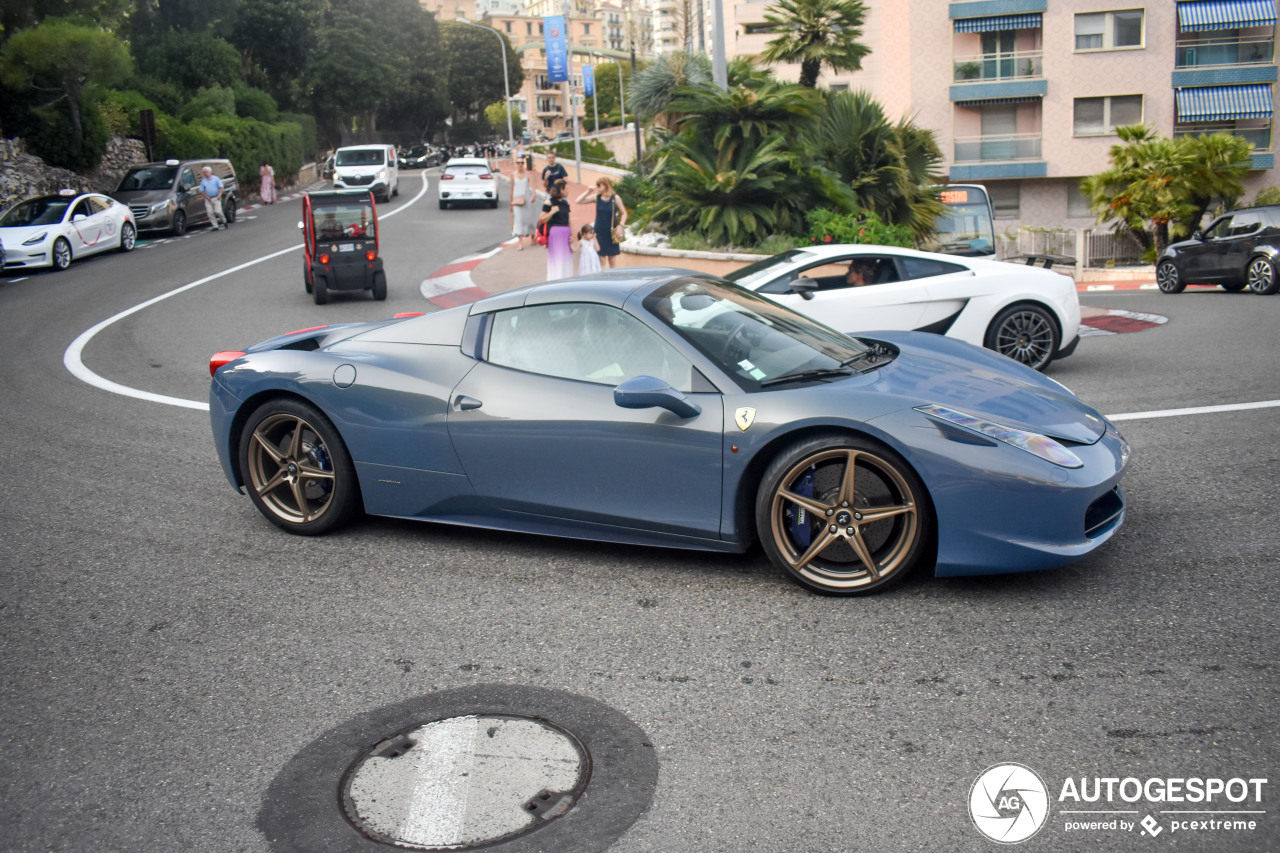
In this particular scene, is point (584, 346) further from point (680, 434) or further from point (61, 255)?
point (61, 255)

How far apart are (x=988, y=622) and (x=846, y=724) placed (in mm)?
999

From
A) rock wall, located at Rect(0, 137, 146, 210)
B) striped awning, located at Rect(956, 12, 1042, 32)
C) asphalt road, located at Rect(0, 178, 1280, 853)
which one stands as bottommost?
asphalt road, located at Rect(0, 178, 1280, 853)

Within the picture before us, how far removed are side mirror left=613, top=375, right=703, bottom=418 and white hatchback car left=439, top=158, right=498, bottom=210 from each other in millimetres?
31361

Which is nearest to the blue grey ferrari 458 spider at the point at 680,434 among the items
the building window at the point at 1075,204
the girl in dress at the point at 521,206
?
the girl in dress at the point at 521,206

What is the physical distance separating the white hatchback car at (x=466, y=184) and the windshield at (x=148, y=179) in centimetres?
867

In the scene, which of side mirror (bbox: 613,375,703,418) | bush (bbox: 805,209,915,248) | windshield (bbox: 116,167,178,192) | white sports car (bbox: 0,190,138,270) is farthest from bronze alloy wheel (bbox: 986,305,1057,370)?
windshield (bbox: 116,167,178,192)

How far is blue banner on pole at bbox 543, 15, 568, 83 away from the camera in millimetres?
42000

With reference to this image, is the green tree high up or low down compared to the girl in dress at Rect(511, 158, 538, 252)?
up

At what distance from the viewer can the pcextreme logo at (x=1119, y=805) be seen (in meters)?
2.96

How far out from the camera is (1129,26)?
132ft

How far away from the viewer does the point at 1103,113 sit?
40.9 meters

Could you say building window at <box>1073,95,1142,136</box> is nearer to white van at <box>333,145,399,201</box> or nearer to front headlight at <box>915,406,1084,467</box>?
white van at <box>333,145,399,201</box>

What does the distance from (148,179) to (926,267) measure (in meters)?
24.4

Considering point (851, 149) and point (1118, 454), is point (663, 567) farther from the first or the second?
point (851, 149)
